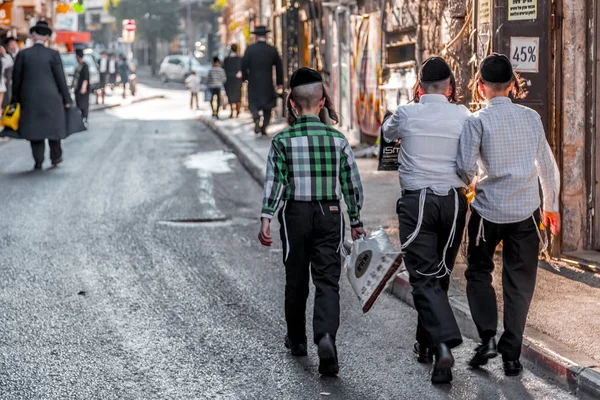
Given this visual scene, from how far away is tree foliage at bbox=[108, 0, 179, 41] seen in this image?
7575 centimetres

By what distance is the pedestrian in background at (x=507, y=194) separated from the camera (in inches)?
240

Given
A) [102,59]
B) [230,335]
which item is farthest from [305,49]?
[230,335]

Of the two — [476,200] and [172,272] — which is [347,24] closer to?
[172,272]

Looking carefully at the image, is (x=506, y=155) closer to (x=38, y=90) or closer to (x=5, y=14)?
(x=38, y=90)

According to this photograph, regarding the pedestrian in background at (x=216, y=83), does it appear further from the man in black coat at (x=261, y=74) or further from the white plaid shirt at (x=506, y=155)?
the white plaid shirt at (x=506, y=155)

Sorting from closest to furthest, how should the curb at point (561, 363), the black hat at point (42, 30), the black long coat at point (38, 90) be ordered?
1. the curb at point (561, 363)
2. the black hat at point (42, 30)
3. the black long coat at point (38, 90)

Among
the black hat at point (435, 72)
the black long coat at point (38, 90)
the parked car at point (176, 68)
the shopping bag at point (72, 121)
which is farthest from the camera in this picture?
the parked car at point (176, 68)

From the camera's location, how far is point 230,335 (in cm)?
697

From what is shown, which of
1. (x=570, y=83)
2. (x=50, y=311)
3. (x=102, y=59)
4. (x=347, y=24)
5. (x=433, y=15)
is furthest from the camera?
(x=102, y=59)

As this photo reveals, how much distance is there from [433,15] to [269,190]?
838 centimetres

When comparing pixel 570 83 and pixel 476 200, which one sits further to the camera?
pixel 570 83

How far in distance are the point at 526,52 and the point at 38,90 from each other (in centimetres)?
891

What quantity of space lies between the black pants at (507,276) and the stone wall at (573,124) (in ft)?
9.52

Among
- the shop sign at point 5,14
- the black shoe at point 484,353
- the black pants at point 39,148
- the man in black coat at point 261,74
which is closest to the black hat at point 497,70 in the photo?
the black shoe at point 484,353
